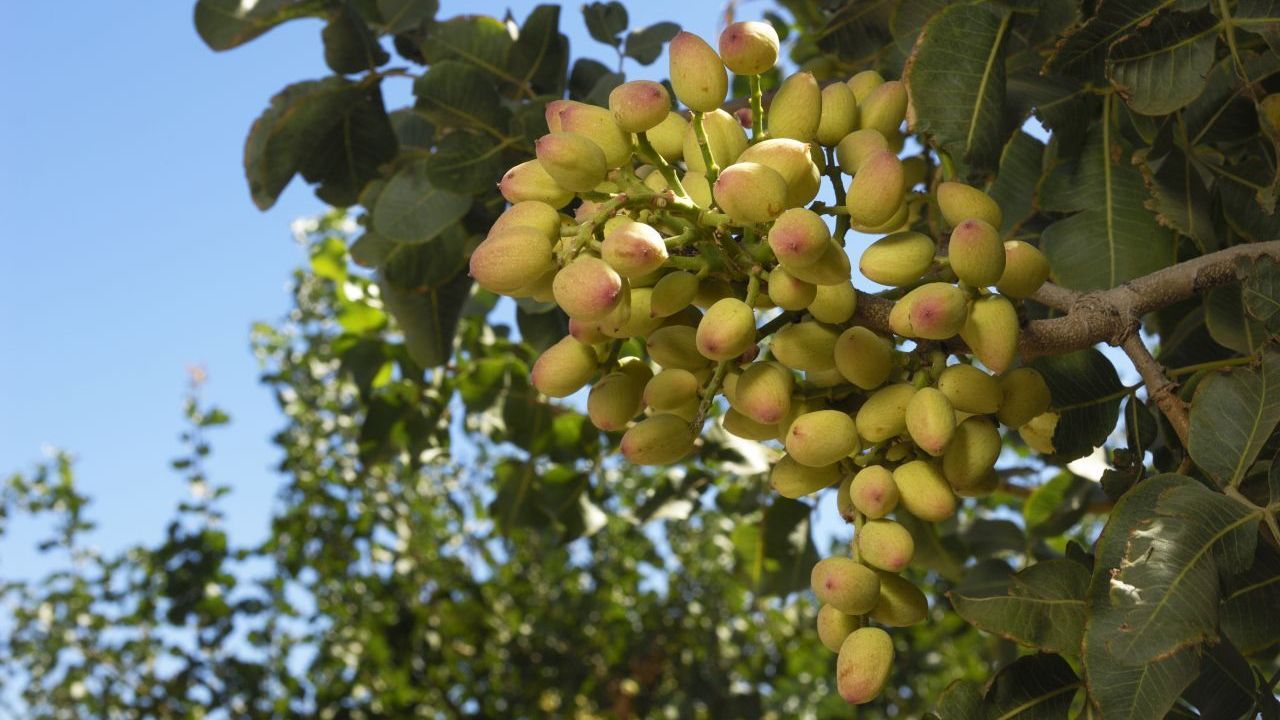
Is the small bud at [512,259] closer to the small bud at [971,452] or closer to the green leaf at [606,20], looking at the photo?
the small bud at [971,452]

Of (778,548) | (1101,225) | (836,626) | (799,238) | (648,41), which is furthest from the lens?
(778,548)

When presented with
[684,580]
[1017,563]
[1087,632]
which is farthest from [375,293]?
[684,580]

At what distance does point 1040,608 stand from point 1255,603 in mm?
170

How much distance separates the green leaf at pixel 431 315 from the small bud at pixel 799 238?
981 millimetres

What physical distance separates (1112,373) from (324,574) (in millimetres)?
3082

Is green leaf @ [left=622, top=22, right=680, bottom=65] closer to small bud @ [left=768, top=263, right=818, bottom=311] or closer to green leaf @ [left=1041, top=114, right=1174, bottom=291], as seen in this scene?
green leaf @ [left=1041, top=114, right=1174, bottom=291]

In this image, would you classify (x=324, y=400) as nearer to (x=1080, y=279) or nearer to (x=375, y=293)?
(x=375, y=293)

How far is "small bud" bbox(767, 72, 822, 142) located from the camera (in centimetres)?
82

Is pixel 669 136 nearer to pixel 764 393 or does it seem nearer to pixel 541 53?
pixel 764 393

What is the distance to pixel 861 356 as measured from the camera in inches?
29.8

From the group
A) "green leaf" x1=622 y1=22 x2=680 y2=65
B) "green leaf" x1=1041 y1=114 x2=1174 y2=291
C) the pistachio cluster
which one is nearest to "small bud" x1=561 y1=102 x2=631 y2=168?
the pistachio cluster

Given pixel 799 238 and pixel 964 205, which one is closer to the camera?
pixel 799 238

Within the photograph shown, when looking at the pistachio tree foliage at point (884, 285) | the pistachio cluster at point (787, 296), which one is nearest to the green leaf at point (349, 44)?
the pistachio tree foliage at point (884, 285)

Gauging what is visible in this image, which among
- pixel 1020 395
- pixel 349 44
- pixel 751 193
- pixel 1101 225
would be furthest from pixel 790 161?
pixel 349 44
